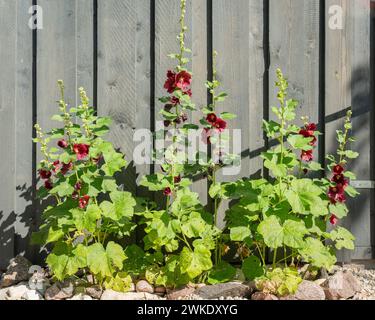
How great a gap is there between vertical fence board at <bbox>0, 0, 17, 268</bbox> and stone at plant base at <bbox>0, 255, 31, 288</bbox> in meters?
0.13

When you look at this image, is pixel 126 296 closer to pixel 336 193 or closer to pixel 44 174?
pixel 44 174

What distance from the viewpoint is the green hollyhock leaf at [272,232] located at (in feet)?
8.82

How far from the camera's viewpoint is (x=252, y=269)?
2.93 meters

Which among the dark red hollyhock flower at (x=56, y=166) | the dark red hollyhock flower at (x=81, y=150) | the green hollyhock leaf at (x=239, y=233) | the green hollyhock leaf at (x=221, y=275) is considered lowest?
the green hollyhock leaf at (x=221, y=275)

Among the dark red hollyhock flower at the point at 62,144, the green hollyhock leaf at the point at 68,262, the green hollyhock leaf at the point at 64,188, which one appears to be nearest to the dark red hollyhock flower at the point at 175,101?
the dark red hollyhock flower at the point at 62,144

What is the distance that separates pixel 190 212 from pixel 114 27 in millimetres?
1377

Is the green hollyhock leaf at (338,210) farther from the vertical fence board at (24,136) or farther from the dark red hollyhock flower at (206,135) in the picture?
the vertical fence board at (24,136)

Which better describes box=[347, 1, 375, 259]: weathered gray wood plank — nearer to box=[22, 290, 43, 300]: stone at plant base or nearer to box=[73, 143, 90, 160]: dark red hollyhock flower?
box=[73, 143, 90, 160]: dark red hollyhock flower

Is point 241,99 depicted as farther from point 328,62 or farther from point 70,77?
Result: point 70,77

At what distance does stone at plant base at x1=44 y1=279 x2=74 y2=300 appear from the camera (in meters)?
2.95

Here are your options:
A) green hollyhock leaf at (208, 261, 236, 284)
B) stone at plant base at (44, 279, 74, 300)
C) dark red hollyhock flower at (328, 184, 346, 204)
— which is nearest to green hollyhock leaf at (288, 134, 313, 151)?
dark red hollyhock flower at (328, 184, 346, 204)

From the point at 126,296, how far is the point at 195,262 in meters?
0.45

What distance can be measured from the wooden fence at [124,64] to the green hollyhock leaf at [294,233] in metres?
0.75

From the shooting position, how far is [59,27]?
3.39 meters
